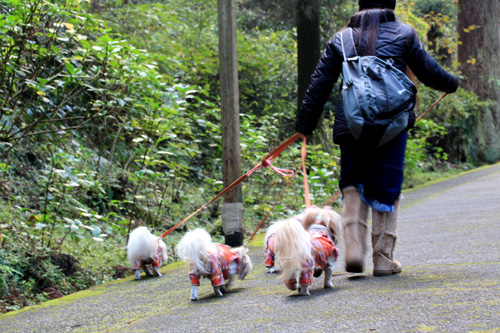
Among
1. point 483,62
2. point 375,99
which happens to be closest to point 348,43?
point 375,99

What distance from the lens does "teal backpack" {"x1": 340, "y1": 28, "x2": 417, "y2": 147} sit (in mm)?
3828

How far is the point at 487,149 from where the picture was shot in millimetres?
17266

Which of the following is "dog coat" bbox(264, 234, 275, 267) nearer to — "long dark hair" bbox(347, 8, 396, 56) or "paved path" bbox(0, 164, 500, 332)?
"paved path" bbox(0, 164, 500, 332)

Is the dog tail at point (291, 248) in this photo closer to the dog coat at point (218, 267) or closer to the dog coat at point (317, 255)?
the dog coat at point (317, 255)

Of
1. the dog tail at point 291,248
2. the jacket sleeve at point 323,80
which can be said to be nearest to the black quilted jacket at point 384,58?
the jacket sleeve at point 323,80

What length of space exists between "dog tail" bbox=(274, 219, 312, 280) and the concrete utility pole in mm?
2611

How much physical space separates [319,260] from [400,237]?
2691mm

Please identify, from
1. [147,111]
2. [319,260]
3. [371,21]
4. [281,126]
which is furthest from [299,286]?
[281,126]

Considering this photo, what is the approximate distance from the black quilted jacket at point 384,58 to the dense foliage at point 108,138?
2657 mm

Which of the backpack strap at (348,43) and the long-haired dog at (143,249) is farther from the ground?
the backpack strap at (348,43)

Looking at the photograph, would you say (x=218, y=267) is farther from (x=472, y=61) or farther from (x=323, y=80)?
(x=472, y=61)

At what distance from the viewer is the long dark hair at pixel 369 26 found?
4025 mm

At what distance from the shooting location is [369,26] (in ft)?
13.4

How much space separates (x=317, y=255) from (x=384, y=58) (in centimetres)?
143
